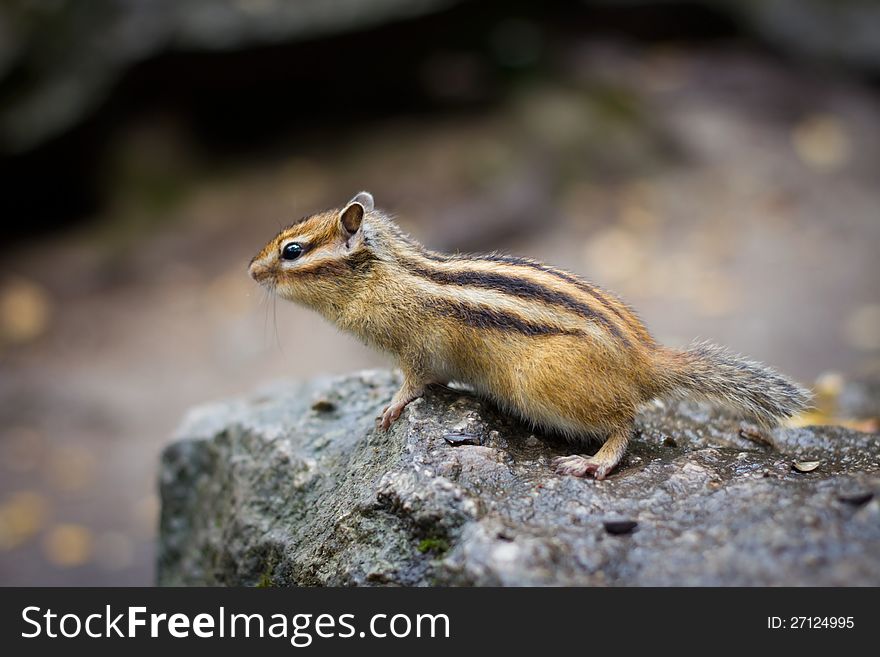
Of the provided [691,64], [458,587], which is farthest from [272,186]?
[458,587]

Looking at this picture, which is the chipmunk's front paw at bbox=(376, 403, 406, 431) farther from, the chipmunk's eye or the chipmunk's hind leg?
the chipmunk's eye

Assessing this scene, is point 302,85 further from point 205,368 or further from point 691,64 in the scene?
point 691,64

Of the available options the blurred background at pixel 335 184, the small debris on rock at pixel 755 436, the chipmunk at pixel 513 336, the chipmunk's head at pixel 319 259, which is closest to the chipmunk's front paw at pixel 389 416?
the chipmunk at pixel 513 336

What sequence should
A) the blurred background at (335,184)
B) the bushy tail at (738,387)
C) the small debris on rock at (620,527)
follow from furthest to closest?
the blurred background at (335,184), the bushy tail at (738,387), the small debris on rock at (620,527)

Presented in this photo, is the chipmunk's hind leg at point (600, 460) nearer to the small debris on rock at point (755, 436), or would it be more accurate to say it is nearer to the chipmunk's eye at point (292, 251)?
the small debris on rock at point (755, 436)

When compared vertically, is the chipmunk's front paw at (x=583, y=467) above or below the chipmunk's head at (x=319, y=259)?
below

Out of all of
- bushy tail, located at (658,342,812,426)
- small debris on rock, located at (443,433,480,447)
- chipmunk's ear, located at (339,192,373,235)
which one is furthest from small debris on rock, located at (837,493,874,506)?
chipmunk's ear, located at (339,192,373,235)

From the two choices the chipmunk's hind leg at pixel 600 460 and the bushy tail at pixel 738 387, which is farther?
the bushy tail at pixel 738 387
